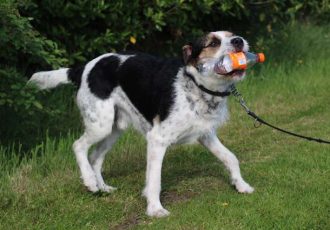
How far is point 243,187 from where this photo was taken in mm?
6059

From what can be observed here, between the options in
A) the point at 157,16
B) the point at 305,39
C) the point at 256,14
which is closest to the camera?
the point at 157,16

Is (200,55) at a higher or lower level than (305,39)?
higher

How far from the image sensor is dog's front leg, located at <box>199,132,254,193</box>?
6074mm

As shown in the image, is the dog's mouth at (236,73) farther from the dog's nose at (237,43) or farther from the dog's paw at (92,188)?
the dog's paw at (92,188)

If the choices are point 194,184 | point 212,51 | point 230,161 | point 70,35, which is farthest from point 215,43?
point 70,35

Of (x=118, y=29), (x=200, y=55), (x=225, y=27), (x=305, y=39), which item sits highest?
(x=200, y=55)

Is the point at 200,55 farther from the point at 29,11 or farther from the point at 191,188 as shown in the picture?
the point at 29,11

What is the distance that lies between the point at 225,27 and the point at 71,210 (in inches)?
251

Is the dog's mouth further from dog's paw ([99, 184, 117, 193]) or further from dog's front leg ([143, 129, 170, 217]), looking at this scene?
dog's paw ([99, 184, 117, 193])

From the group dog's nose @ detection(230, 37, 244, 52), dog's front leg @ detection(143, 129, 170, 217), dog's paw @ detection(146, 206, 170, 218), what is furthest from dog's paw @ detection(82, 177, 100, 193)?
dog's nose @ detection(230, 37, 244, 52)

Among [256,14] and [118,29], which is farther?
[256,14]

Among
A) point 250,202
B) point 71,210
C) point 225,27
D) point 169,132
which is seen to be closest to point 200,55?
point 169,132

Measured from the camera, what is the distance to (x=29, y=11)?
829cm

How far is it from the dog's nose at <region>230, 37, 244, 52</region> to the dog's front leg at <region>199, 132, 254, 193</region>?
0.95m
